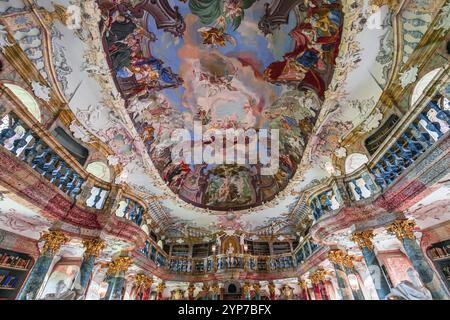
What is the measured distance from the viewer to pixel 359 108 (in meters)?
11.7

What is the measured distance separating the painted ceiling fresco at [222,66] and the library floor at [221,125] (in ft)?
0.24

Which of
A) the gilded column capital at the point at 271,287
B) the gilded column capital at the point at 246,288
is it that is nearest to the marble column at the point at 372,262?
the gilded column capital at the point at 271,287

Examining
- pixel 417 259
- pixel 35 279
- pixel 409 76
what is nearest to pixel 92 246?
pixel 35 279

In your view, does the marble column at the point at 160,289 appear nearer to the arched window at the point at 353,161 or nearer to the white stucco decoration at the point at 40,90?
the white stucco decoration at the point at 40,90

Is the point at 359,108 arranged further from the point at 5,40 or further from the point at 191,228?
the point at 191,228

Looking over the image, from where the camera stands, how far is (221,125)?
15.9m

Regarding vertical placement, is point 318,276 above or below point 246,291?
above

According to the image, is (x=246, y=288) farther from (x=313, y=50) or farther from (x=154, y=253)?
(x=313, y=50)

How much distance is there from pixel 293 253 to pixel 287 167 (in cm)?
886

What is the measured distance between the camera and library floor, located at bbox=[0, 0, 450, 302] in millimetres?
8359

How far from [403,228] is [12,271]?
19490 millimetres

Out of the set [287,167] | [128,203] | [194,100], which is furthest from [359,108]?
[128,203]

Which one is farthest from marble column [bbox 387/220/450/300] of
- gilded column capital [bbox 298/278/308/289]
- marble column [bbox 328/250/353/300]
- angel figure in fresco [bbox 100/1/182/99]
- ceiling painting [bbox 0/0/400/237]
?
angel figure in fresco [bbox 100/1/182/99]

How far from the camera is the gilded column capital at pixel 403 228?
9.42 metres
